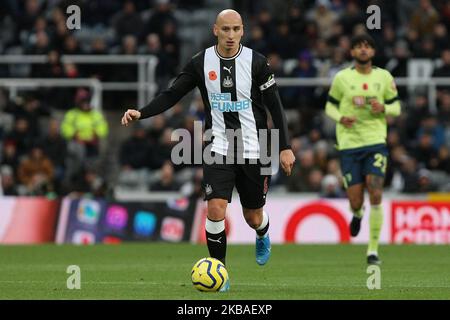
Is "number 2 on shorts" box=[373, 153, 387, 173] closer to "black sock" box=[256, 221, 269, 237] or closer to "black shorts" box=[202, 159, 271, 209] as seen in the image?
"black sock" box=[256, 221, 269, 237]

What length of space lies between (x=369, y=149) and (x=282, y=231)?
6.40m

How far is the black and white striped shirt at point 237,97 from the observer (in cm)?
1141

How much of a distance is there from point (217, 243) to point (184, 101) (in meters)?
14.6

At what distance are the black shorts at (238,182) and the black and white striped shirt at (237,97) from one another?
141mm

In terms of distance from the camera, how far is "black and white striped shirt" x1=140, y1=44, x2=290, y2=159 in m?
11.4

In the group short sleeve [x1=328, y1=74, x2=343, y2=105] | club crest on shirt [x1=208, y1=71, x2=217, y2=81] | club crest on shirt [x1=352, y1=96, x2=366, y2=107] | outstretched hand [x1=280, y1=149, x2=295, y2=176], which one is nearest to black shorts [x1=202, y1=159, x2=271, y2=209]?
outstretched hand [x1=280, y1=149, x2=295, y2=176]

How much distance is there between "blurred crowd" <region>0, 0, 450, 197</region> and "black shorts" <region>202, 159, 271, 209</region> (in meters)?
9.90

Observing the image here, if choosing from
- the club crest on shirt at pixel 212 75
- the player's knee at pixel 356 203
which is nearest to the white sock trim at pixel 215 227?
the club crest on shirt at pixel 212 75

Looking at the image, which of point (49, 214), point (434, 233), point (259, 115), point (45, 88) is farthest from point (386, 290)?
point (45, 88)

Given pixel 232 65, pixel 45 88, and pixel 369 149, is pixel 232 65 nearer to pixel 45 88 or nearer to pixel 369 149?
pixel 369 149

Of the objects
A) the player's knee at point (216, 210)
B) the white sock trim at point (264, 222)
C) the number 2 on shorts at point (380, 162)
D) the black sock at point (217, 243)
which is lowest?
the black sock at point (217, 243)

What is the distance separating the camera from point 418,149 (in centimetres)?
2297

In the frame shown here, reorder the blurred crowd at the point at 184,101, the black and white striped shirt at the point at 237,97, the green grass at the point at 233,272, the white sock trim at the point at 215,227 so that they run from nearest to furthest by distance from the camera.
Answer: the green grass at the point at 233,272 < the white sock trim at the point at 215,227 < the black and white striped shirt at the point at 237,97 < the blurred crowd at the point at 184,101

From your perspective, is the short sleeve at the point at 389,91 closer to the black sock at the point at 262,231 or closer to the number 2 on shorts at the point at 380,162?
the number 2 on shorts at the point at 380,162
